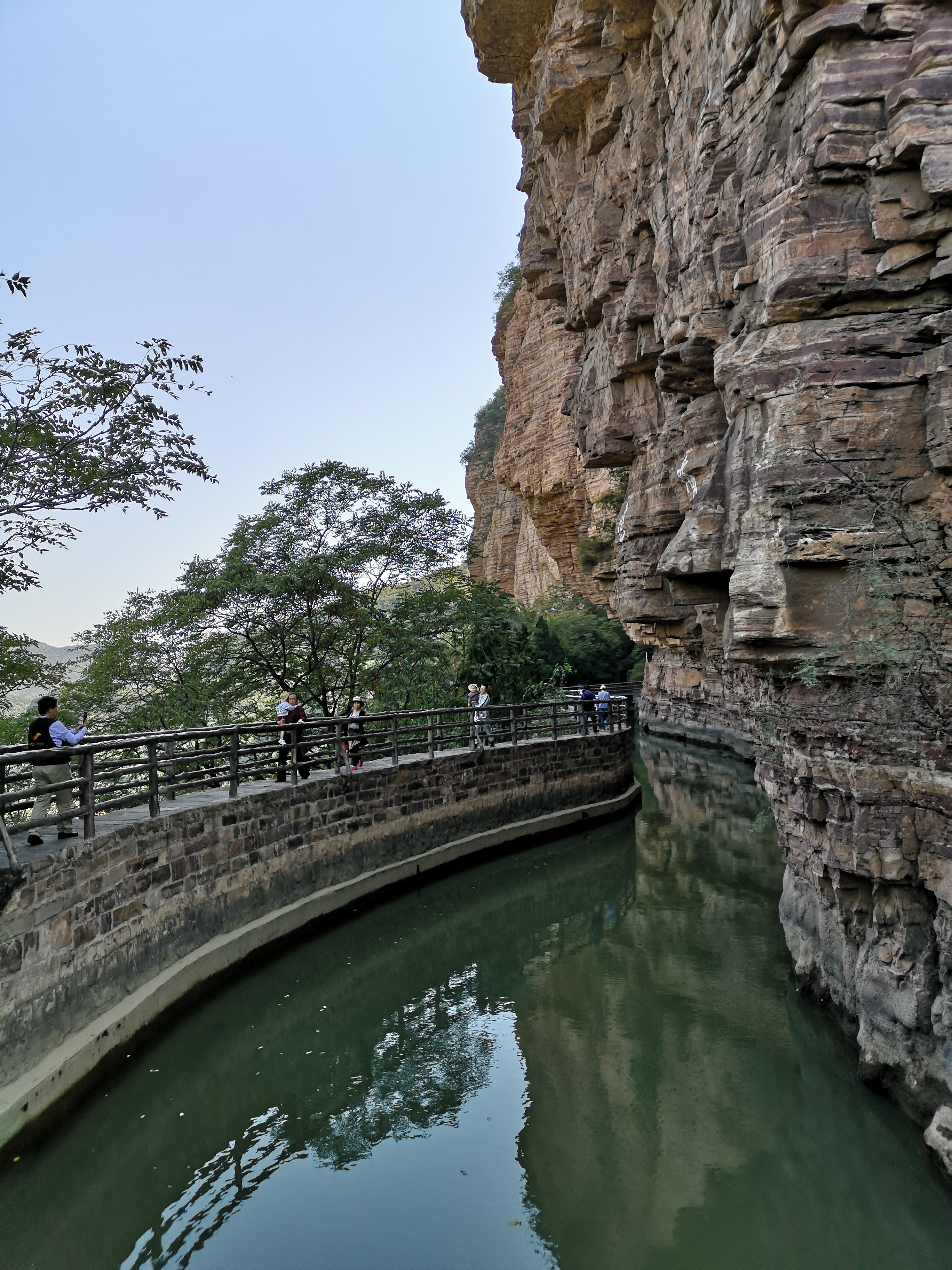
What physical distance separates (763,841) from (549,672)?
9.38 metres

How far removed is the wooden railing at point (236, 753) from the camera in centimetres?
714

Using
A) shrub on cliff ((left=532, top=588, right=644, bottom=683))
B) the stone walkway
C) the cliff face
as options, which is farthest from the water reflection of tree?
shrub on cliff ((left=532, top=588, right=644, bottom=683))

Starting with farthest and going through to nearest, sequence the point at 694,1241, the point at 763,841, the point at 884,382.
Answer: the point at 763,841, the point at 884,382, the point at 694,1241

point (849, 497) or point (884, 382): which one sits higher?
point (884, 382)

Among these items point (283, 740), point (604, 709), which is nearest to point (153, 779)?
point (283, 740)

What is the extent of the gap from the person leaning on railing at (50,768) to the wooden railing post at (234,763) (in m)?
1.84

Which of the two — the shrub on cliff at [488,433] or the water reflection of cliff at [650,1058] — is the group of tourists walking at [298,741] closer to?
the water reflection of cliff at [650,1058]

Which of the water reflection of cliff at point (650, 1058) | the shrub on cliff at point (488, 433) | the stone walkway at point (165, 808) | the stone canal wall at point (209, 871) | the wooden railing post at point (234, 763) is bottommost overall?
the water reflection of cliff at point (650, 1058)

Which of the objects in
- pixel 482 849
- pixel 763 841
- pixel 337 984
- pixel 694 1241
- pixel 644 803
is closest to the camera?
pixel 694 1241

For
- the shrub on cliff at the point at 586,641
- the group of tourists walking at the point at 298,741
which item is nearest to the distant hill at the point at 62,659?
the group of tourists walking at the point at 298,741

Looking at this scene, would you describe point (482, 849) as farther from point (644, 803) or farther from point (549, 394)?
point (549, 394)

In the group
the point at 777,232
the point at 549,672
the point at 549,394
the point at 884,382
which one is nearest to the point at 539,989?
the point at 884,382

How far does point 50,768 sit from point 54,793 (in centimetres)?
32

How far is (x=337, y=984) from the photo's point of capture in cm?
980
